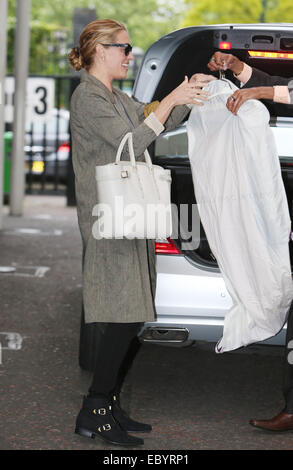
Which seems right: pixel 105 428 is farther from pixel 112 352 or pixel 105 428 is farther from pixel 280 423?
pixel 280 423

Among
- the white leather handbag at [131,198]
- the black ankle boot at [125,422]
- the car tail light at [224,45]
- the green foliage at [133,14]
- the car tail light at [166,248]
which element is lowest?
the black ankle boot at [125,422]

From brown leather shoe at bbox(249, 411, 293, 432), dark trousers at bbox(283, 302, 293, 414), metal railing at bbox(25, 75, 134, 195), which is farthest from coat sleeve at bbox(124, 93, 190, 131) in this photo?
metal railing at bbox(25, 75, 134, 195)

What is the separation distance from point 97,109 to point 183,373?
2.14 metres

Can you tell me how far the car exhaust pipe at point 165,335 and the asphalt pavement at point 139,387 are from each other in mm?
163

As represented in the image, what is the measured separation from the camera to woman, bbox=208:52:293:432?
4500mm

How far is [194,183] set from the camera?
186 inches

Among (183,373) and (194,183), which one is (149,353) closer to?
(183,373)

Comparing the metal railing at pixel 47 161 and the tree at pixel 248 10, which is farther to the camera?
the tree at pixel 248 10

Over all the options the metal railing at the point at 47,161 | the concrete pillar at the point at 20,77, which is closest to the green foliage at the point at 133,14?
the metal railing at the point at 47,161

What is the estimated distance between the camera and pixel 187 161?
4965 mm

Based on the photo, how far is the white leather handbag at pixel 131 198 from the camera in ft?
13.5

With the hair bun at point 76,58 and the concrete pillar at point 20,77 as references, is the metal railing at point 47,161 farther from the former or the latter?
the hair bun at point 76,58

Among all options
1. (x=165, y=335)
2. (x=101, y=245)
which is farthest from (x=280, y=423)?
(x=101, y=245)
